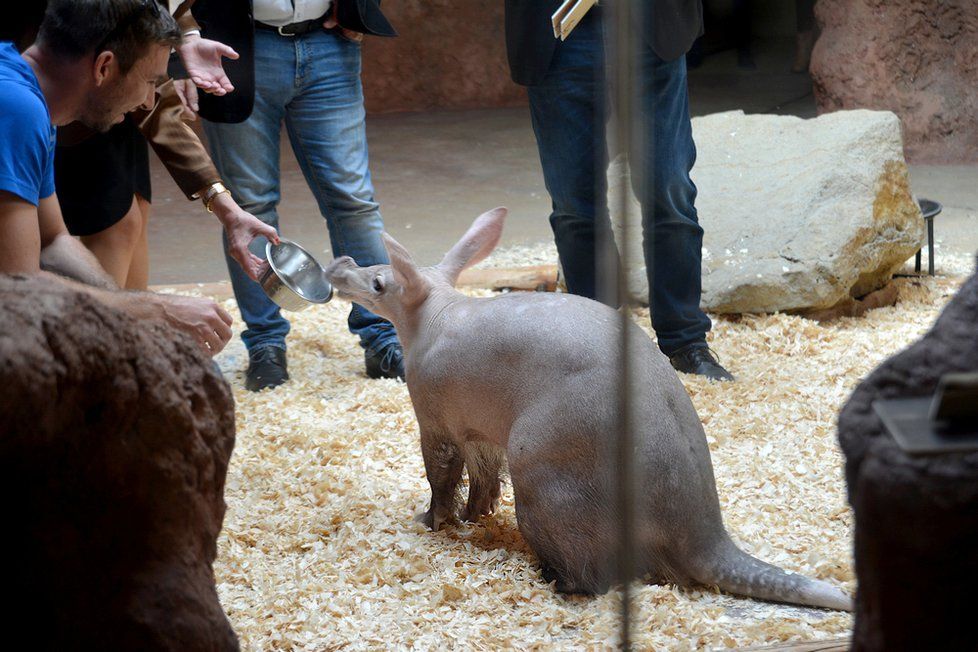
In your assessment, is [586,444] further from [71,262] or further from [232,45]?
[232,45]

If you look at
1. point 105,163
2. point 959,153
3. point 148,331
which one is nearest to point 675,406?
point 148,331

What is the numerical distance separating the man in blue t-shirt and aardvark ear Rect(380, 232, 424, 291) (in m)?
0.63

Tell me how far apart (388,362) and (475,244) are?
A: 44.8 inches

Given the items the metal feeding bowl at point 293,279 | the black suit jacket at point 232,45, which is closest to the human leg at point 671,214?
the metal feeding bowl at point 293,279

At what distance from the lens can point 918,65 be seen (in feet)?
27.5

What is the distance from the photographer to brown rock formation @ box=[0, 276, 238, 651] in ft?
4.33

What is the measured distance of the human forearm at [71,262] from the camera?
2.81 m

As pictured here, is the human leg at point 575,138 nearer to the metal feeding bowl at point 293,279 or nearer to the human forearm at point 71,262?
the metal feeding bowl at point 293,279

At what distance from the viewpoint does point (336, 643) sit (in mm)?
2367

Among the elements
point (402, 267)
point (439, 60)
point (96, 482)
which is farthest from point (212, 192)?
point (439, 60)

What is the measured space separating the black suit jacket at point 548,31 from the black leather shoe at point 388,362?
1145mm

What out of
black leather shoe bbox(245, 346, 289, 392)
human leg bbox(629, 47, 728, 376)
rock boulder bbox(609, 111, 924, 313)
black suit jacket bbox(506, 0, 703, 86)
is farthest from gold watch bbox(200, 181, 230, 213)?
rock boulder bbox(609, 111, 924, 313)

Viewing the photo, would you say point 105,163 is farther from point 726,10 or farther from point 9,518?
point 726,10

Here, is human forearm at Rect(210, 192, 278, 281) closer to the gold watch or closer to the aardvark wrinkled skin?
the gold watch
